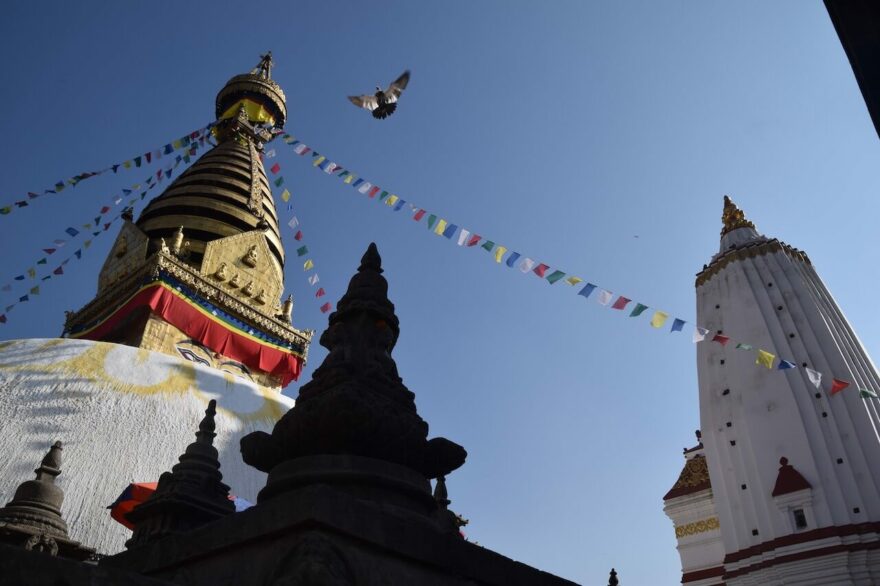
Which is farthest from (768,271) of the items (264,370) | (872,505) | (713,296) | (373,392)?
(373,392)

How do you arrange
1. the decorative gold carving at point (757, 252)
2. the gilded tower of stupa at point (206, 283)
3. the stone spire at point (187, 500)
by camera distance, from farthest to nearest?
the decorative gold carving at point (757, 252)
the gilded tower of stupa at point (206, 283)
the stone spire at point (187, 500)

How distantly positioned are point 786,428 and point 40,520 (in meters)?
17.9

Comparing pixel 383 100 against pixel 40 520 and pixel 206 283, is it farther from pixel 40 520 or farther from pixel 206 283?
pixel 206 283

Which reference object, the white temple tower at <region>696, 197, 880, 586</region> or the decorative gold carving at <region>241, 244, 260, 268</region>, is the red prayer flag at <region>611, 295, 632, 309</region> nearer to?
the white temple tower at <region>696, 197, 880, 586</region>

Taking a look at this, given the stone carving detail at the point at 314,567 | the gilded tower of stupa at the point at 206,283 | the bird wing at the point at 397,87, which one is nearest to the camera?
the stone carving detail at the point at 314,567

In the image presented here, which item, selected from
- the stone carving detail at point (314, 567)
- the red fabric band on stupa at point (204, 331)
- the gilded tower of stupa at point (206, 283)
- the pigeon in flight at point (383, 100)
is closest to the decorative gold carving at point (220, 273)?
the gilded tower of stupa at point (206, 283)

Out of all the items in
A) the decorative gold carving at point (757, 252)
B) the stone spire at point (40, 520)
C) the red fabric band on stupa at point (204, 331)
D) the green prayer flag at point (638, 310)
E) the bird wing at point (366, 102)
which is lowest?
the stone spire at point (40, 520)

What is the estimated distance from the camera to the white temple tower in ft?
54.1

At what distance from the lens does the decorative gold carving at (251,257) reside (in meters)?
19.3

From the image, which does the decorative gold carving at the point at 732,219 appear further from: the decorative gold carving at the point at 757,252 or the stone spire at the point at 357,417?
the stone spire at the point at 357,417

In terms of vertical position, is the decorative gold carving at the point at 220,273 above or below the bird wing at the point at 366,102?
above

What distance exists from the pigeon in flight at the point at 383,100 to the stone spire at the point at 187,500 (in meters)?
6.85

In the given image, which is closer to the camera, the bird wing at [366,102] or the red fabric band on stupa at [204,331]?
the bird wing at [366,102]

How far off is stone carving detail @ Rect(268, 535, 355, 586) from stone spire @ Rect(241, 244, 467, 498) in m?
0.75
